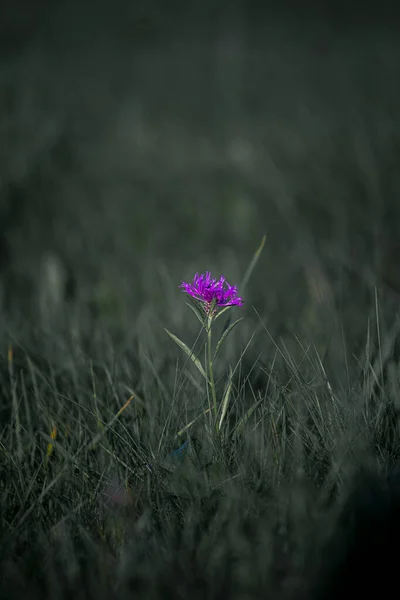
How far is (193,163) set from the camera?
4.10 meters

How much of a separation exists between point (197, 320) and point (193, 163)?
201 centimetres

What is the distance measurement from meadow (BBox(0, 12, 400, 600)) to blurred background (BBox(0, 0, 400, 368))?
0.06 ft

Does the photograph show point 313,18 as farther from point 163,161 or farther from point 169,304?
point 169,304


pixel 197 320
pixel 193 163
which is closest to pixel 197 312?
pixel 197 320

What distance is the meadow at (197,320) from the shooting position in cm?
92

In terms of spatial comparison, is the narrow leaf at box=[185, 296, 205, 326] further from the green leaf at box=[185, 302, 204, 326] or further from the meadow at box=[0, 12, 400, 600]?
the meadow at box=[0, 12, 400, 600]

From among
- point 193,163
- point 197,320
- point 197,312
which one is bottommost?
point 197,312

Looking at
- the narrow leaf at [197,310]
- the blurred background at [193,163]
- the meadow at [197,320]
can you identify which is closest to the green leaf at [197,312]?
the narrow leaf at [197,310]

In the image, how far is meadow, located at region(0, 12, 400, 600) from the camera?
0.92 metres

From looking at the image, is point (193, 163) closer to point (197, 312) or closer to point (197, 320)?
point (197, 320)

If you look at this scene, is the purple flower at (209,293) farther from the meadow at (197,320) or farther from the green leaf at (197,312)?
the meadow at (197,320)

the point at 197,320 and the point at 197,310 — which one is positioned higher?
the point at 197,320

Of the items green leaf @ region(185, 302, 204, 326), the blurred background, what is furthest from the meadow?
green leaf @ region(185, 302, 204, 326)

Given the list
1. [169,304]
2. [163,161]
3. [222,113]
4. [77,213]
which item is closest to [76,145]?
[163,161]
